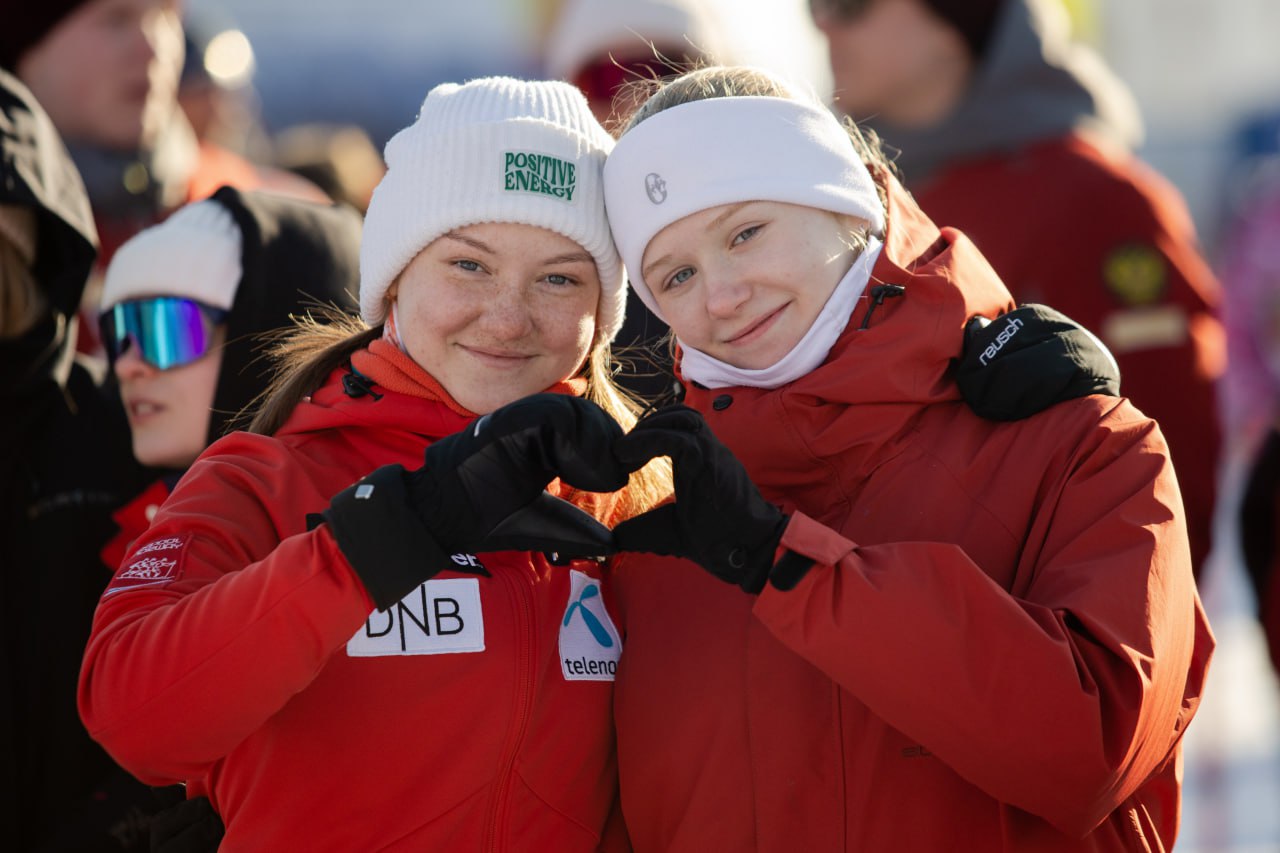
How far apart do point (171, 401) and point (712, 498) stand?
1.62 metres

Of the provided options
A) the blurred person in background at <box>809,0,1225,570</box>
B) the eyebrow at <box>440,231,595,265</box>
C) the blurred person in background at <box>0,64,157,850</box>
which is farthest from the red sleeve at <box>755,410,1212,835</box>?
the blurred person in background at <box>809,0,1225,570</box>

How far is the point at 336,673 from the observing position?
95.4 inches

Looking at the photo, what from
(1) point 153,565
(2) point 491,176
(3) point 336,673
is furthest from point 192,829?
(2) point 491,176

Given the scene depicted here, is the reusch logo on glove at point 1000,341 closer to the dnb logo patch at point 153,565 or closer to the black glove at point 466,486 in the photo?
the black glove at point 466,486

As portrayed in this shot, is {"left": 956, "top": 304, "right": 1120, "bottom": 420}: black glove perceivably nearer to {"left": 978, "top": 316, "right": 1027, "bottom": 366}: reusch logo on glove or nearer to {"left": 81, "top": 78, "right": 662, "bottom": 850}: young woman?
{"left": 978, "top": 316, "right": 1027, "bottom": 366}: reusch logo on glove

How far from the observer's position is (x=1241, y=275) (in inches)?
284

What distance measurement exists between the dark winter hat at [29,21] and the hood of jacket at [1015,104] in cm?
259

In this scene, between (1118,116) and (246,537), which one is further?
(1118,116)

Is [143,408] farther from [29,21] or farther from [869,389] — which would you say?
[29,21]

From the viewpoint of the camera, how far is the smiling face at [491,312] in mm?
2648

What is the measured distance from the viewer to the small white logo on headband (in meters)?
2.62

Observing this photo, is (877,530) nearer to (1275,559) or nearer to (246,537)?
(246,537)

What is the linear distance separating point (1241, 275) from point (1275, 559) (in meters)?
3.19

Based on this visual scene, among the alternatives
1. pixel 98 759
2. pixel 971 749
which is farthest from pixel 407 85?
pixel 971 749
